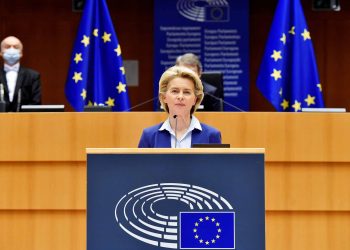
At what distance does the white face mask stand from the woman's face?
3907 mm

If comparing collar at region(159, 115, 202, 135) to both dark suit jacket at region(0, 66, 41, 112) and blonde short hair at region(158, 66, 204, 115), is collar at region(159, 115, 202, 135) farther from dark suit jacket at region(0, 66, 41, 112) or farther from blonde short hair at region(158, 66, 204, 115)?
dark suit jacket at region(0, 66, 41, 112)

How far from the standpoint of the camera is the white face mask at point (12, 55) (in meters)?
7.46

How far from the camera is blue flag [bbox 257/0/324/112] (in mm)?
6840

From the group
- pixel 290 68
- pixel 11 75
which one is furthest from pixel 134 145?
pixel 11 75

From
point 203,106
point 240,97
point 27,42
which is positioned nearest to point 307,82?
point 203,106

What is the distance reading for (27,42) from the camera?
11312 millimetres

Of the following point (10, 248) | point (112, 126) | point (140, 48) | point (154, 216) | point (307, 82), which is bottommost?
point (10, 248)

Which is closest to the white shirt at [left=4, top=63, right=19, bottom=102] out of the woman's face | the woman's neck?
the woman's neck

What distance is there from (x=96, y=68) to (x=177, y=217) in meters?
4.21

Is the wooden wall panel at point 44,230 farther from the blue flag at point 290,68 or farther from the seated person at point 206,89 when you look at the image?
the blue flag at point 290,68

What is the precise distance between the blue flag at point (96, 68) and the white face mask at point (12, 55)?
0.66 m

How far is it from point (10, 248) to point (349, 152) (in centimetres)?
242

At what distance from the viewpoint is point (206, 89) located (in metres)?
6.79

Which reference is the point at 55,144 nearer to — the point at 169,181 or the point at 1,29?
the point at 169,181
